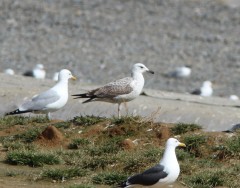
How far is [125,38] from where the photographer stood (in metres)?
29.2

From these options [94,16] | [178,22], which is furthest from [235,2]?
[94,16]

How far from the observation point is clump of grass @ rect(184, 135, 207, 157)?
10242mm

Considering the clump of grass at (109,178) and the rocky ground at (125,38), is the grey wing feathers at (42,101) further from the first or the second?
the rocky ground at (125,38)

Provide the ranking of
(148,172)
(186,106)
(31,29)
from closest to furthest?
(148,172) < (186,106) < (31,29)

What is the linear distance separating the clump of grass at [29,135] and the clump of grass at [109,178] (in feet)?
6.70

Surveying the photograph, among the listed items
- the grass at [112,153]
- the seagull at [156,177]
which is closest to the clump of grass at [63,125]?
the grass at [112,153]

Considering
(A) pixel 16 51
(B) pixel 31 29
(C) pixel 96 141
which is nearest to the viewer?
(C) pixel 96 141

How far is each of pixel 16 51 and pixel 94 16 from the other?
5.02 meters

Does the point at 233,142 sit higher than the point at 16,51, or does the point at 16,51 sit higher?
the point at 16,51

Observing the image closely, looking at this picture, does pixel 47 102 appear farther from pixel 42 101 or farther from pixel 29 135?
pixel 29 135

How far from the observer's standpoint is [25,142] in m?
10.9

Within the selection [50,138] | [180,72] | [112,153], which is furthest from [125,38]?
[112,153]

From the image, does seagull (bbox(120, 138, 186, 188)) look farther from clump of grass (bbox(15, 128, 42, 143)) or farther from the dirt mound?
clump of grass (bbox(15, 128, 42, 143))

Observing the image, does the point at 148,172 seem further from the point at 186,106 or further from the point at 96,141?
the point at 186,106
